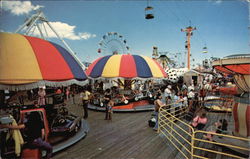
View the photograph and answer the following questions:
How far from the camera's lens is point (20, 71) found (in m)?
A: 3.37

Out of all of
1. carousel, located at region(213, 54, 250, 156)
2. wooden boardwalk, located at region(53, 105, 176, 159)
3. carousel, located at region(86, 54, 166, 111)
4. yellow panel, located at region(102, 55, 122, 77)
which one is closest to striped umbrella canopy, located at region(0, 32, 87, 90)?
wooden boardwalk, located at region(53, 105, 176, 159)

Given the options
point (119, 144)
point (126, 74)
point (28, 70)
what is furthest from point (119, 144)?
point (126, 74)

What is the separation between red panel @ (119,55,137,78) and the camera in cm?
971

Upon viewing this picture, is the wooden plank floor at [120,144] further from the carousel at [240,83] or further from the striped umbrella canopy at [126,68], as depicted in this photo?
the striped umbrella canopy at [126,68]

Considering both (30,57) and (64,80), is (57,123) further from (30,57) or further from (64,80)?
(30,57)

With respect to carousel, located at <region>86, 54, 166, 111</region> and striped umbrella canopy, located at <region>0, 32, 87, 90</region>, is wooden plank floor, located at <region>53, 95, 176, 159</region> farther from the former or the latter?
carousel, located at <region>86, 54, 166, 111</region>

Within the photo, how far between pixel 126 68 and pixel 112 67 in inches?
41.8

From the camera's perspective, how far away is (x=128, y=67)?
9.98m

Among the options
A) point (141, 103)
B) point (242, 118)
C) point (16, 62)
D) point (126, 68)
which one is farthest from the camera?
point (141, 103)

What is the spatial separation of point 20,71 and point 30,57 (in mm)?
505

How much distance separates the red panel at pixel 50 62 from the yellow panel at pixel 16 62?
14 cm

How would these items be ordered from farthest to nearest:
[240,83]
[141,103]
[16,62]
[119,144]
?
[141,103] → [119,144] → [240,83] → [16,62]

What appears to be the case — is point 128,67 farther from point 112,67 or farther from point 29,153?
point 29,153

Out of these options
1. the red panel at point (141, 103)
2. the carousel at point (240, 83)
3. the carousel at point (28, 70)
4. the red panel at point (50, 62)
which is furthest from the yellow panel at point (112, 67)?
the carousel at point (240, 83)
